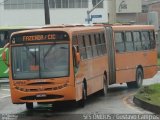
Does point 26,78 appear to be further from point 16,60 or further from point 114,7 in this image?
point 114,7

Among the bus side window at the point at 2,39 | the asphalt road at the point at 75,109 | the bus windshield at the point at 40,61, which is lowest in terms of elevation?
the asphalt road at the point at 75,109

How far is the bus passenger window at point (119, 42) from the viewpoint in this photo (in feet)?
86.2

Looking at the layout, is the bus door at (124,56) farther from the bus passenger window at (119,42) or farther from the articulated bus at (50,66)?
the articulated bus at (50,66)

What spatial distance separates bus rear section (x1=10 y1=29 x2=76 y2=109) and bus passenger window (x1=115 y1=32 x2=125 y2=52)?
7629mm

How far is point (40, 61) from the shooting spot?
736 inches

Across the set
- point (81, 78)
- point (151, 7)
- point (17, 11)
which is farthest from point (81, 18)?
point (81, 78)

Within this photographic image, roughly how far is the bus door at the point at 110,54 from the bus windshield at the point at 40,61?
6462 millimetres

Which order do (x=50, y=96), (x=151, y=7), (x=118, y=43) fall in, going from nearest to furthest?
1. (x=50, y=96)
2. (x=118, y=43)
3. (x=151, y=7)

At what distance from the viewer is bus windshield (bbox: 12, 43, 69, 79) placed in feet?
60.9

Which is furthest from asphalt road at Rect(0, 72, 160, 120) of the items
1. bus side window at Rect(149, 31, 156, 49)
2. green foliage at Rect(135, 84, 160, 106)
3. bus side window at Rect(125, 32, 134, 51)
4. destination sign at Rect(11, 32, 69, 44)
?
bus side window at Rect(149, 31, 156, 49)

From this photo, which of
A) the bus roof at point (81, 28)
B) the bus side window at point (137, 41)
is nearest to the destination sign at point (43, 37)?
the bus roof at point (81, 28)

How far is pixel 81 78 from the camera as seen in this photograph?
19625mm

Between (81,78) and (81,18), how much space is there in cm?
7111

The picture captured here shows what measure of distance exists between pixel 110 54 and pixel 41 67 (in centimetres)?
725
